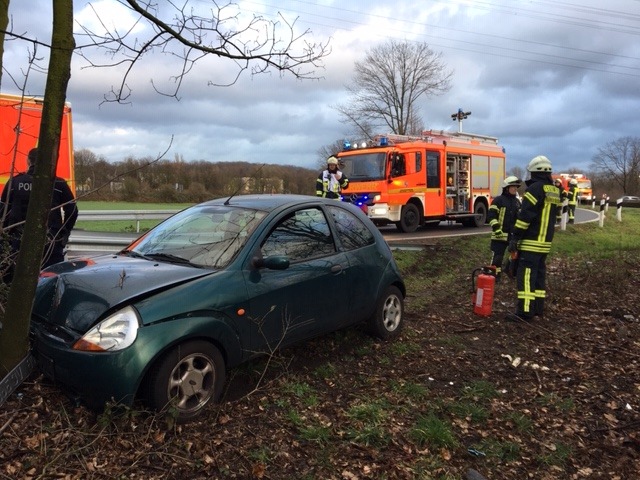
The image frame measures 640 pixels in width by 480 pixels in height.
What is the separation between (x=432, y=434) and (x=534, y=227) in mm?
3511

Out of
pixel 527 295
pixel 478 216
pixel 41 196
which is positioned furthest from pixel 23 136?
pixel 478 216

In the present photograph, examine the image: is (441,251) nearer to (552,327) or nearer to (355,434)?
(552,327)

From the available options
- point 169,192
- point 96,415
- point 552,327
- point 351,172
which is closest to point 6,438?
point 96,415

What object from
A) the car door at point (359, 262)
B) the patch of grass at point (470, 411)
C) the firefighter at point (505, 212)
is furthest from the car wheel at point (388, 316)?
the firefighter at point (505, 212)

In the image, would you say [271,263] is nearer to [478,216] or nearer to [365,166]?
[365,166]

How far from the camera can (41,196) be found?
313 cm

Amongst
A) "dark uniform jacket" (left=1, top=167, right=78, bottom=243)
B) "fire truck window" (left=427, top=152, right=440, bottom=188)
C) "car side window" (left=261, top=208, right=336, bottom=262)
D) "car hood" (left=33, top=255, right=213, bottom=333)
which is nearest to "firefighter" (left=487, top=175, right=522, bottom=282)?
"car side window" (left=261, top=208, right=336, bottom=262)

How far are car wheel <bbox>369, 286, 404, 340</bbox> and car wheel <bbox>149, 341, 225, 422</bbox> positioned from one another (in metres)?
1.92

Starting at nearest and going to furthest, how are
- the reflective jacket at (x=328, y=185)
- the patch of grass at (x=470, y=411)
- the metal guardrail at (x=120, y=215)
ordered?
the patch of grass at (x=470, y=411) → the reflective jacket at (x=328, y=185) → the metal guardrail at (x=120, y=215)

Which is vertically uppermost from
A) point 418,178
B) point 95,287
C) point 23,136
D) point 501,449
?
point 23,136

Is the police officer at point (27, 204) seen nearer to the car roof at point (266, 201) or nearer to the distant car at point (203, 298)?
the distant car at point (203, 298)

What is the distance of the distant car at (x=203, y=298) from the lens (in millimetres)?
3014

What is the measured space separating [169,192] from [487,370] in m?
23.1

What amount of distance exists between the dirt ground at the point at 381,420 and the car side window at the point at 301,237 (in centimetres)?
90
